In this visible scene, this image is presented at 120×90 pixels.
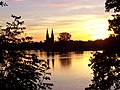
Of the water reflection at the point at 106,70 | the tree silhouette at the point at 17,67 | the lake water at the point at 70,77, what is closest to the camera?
the tree silhouette at the point at 17,67

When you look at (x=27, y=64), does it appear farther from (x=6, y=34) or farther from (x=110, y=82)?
(x=110, y=82)

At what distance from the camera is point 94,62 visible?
59.1 ft

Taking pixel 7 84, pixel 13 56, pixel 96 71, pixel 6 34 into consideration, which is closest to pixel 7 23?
pixel 6 34

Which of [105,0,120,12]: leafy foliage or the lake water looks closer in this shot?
[105,0,120,12]: leafy foliage

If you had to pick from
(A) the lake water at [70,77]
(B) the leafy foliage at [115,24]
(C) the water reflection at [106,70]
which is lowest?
(A) the lake water at [70,77]

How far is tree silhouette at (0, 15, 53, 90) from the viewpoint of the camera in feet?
35.9

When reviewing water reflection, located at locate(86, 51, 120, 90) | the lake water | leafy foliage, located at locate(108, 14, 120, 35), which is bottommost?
the lake water

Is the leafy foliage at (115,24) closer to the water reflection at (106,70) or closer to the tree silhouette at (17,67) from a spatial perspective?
the water reflection at (106,70)

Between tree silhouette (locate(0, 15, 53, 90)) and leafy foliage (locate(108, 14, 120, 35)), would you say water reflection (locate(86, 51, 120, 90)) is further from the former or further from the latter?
tree silhouette (locate(0, 15, 53, 90))

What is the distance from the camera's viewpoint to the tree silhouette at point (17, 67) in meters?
11.0

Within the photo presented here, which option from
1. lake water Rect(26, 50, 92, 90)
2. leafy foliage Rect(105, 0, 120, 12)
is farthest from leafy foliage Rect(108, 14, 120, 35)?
lake water Rect(26, 50, 92, 90)

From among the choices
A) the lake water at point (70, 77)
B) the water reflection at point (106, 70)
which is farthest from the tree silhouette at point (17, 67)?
the water reflection at point (106, 70)

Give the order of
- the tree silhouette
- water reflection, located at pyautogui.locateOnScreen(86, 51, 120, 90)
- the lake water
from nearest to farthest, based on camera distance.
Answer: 1. the tree silhouette
2. water reflection, located at pyautogui.locateOnScreen(86, 51, 120, 90)
3. the lake water

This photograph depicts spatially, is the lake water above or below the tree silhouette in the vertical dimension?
below
